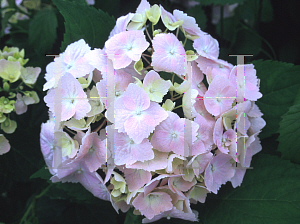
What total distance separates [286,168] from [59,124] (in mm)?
486

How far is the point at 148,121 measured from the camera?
0.47m

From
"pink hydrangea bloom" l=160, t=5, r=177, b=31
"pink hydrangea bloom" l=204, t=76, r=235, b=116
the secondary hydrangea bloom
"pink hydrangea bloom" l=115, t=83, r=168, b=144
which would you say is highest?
"pink hydrangea bloom" l=160, t=5, r=177, b=31

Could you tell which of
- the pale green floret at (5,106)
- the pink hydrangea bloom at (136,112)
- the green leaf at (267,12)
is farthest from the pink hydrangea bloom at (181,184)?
the green leaf at (267,12)

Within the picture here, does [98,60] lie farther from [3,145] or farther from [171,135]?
[3,145]

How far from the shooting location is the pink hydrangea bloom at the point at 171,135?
0.48 m

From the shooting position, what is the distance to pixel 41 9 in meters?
1.04

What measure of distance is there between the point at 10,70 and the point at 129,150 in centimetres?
48

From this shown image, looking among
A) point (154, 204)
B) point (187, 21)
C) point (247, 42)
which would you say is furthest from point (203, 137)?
point (247, 42)

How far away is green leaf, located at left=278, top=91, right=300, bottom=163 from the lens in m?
0.61

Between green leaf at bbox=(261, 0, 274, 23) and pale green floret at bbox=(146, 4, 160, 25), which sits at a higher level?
pale green floret at bbox=(146, 4, 160, 25)

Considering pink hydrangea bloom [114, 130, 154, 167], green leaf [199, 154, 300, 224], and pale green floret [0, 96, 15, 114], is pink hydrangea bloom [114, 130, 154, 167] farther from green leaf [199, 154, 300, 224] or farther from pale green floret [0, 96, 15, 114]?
pale green floret [0, 96, 15, 114]

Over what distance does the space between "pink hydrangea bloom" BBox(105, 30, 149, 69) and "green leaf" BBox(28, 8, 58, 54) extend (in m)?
0.48

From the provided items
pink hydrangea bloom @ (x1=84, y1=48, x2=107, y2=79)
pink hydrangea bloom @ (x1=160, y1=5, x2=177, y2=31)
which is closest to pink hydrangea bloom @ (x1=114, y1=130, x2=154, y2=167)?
→ pink hydrangea bloom @ (x1=84, y1=48, x2=107, y2=79)

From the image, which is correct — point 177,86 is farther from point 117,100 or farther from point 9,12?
point 9,12
